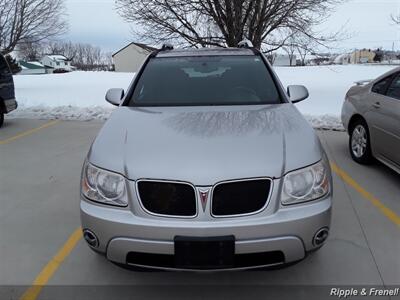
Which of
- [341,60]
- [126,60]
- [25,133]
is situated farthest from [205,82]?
[341,60]

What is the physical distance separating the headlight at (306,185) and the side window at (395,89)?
266cm

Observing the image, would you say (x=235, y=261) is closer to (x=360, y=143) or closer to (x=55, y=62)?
(x=360, y=143)

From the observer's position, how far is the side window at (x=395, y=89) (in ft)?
14.8

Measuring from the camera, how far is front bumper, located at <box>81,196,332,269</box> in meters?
2.18

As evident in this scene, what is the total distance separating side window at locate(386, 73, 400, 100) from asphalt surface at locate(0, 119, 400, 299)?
105 cm

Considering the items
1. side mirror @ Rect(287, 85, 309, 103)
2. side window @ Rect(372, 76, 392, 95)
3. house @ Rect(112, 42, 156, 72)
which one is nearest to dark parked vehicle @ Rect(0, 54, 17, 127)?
side mirror @ Rect(287, 85, 309, 103)

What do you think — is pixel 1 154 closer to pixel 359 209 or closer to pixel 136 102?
pixel 136 102

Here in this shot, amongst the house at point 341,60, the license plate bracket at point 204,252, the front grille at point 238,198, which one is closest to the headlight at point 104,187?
the license plate bracket at point 204,252

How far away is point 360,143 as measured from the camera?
17.4 feet

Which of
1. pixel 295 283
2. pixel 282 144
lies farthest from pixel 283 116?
pixel 295 283

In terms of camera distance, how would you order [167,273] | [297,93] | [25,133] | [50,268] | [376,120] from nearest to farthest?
[167,273]
[50,268]
[297,93]
[376,120]
[25,133]

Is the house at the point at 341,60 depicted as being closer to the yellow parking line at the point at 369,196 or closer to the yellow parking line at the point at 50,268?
the yellow parking line at the point at 369,196

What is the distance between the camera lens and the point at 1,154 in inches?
244

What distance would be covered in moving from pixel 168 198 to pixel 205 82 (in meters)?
1.80
